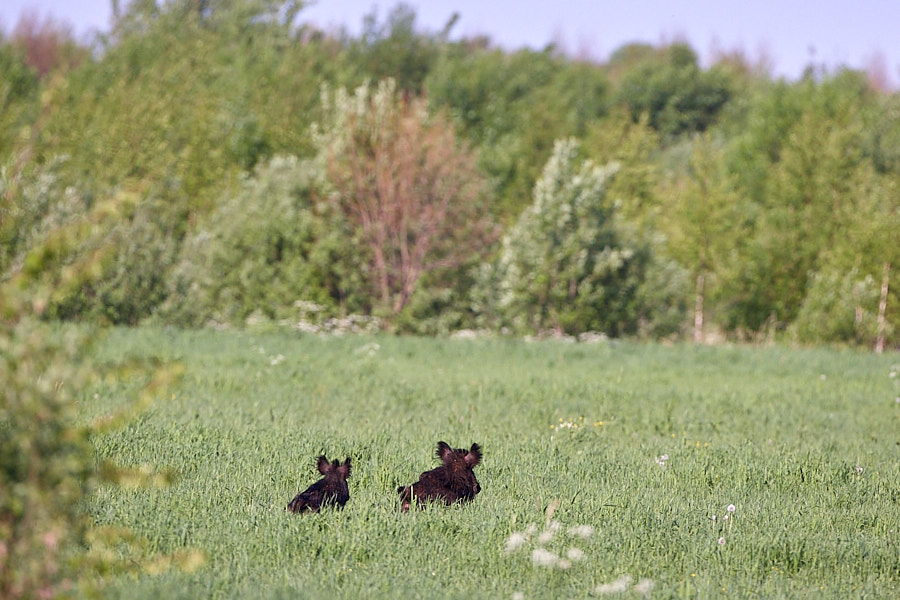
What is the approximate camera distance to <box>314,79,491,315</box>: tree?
1200 inches

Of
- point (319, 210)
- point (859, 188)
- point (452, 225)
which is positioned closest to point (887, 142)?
point (859, 188)

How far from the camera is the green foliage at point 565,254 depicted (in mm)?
29484

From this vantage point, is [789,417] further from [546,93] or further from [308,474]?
[546,93]

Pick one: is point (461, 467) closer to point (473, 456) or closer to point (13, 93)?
point (473, 456)

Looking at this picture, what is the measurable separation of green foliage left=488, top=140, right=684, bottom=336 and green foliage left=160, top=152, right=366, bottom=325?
18.9 ft

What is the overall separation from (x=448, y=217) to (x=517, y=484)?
24498 millimetres

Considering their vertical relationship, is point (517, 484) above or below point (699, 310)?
→ below

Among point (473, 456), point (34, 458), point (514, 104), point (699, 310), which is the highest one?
point (514, 104)

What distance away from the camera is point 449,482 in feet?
23.3

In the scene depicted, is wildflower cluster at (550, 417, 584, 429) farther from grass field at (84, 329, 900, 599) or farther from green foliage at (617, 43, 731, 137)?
green foliage at (617, 43, 731, 137)

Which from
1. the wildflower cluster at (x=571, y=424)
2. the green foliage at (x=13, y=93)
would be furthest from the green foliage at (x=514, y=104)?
the wildflower cluster at (x=571, y=424)

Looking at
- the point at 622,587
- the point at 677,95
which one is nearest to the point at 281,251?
the point at 622,587

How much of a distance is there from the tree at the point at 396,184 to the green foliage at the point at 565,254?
2.64m

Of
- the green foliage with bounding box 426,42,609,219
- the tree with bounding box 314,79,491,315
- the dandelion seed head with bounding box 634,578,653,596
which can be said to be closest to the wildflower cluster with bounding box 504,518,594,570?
the dandelion seed head with bounding box 634,578,653,596
